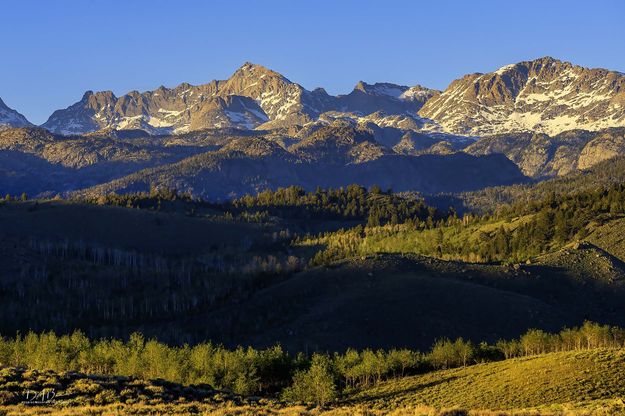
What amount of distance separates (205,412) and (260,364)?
2583 inches

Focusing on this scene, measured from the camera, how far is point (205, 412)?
64.0 metres

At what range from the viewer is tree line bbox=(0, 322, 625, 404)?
Answer: 121 metres

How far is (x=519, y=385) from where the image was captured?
97.2m

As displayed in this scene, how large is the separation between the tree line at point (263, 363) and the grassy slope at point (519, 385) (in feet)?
28.2

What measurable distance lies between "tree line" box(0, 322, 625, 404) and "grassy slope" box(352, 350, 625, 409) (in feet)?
28.2

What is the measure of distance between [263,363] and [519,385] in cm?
4821

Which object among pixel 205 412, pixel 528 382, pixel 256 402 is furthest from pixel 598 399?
pixel 205 412

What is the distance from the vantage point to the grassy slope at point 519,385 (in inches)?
3472
